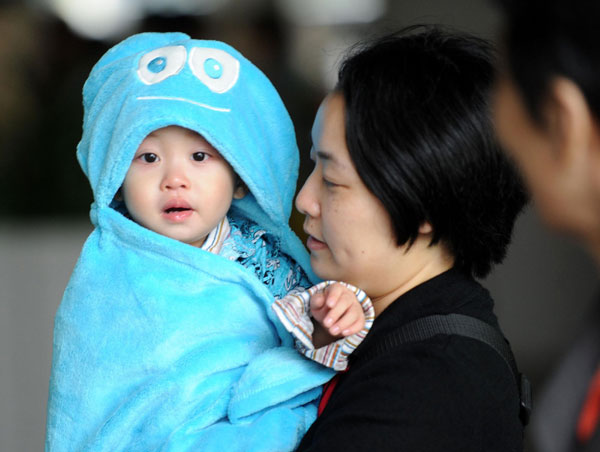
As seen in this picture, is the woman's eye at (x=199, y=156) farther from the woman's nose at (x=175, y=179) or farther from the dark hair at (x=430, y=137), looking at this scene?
the dark hair at (x=430, y=137)

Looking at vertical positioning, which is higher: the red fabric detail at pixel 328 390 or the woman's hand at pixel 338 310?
the woman's hand at pixel 338 310

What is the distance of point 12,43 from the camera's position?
3.72m

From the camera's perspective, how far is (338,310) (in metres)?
1.12

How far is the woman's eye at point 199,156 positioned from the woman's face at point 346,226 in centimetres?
22

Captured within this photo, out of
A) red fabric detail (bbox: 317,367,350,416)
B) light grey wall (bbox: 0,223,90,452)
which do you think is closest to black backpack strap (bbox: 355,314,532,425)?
red fabric detail (bbox: 317,367,350,416)

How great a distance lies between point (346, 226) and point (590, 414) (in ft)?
1.74

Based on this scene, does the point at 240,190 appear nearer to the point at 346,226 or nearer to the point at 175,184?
the point at 175,184

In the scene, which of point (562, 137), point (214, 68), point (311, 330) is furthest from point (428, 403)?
point (214, 68)

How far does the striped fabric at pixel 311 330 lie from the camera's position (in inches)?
45.3

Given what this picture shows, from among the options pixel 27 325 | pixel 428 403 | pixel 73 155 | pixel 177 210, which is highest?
pixel 177 210

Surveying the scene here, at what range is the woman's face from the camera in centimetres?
117

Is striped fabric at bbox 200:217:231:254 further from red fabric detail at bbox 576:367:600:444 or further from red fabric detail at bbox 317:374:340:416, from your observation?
red fabric detail at bbox 576:367:600:444

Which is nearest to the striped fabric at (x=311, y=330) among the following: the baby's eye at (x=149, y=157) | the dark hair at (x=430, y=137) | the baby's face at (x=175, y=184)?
the dark hair at (x=430, y=137)

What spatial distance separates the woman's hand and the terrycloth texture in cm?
Answer: 12
